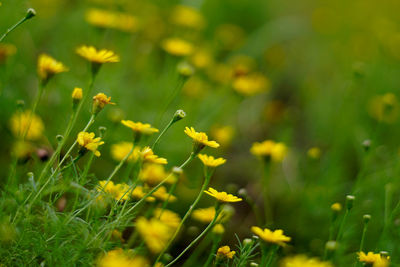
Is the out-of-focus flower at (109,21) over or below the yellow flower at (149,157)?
over

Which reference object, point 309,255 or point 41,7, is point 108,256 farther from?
point 41,7

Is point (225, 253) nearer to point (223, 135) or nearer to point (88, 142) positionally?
point (88, 142)

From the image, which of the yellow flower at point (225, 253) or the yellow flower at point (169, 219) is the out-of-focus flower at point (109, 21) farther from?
the yellow flower at point (225, 253)

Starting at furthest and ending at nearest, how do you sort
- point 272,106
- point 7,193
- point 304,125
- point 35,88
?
point 304,125, point 272,106, point 35,88, point 7,193

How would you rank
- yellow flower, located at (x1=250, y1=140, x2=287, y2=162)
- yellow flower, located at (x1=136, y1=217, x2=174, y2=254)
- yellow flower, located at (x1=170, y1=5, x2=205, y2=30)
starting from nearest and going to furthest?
yellow flower, located at (x1=136, y1=217, x2=174, y2=254), yellow flower, located at (x1=250, y1=140, x2=287, y2=162), yellow flower, located at (x1=170, y1=5, x2=205, y2=30)

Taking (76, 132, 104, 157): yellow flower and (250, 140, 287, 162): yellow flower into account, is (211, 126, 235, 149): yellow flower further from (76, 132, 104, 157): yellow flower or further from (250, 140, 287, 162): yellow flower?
(76, 132, 104, 157): yellow flower

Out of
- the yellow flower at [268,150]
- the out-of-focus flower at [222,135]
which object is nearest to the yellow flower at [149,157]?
the yellow flower at [268,150]

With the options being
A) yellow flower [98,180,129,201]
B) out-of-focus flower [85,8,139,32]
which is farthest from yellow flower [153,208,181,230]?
out-of-focus flower [85,8,139,32]

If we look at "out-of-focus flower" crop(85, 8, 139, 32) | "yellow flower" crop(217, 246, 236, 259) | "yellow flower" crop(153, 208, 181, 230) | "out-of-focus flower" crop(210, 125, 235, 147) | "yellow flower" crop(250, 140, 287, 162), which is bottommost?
"out-of-focus flower" crop(210, 125, 235, 147)

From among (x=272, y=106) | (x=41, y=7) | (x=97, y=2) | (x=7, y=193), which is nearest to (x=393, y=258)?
(x=7, y=193)
